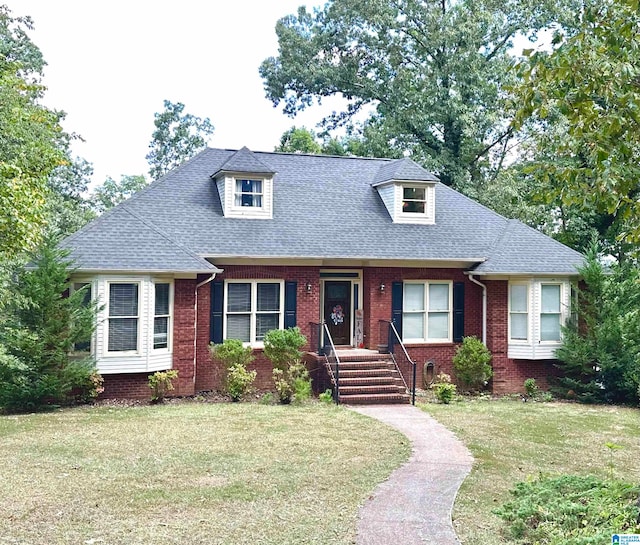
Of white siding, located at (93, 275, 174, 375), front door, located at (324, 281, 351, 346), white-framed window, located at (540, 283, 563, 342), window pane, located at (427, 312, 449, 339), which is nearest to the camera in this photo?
white siding, located at (93, 275, 174, 375)

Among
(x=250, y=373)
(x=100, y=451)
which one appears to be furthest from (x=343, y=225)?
(x=100, y=451)

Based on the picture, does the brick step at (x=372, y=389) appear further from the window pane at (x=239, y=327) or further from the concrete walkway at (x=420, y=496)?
the concrete walkway at (x=420, y=496)

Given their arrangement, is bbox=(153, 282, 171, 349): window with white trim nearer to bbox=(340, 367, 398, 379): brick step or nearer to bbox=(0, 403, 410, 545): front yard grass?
bbox=(0, 403, 410, 545): front yard grass

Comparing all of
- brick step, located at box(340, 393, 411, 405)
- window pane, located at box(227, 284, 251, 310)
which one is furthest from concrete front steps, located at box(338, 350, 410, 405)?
window pane, located at box(227, 284, 251, 310)

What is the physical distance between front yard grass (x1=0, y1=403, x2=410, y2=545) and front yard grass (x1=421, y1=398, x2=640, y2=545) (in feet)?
4.25

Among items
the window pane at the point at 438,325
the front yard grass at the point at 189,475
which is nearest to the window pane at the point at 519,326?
the window pane at the point at 438,325

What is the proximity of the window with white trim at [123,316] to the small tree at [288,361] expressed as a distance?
10.5ft

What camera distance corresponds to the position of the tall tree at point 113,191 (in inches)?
1592

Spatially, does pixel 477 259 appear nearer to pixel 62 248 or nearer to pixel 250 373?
pixel 250 373

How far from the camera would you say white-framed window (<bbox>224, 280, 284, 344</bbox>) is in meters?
17.0

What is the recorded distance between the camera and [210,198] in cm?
1848

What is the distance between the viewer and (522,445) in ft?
38.1

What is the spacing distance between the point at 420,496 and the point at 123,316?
924cm

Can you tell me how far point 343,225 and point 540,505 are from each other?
12.5 metres
